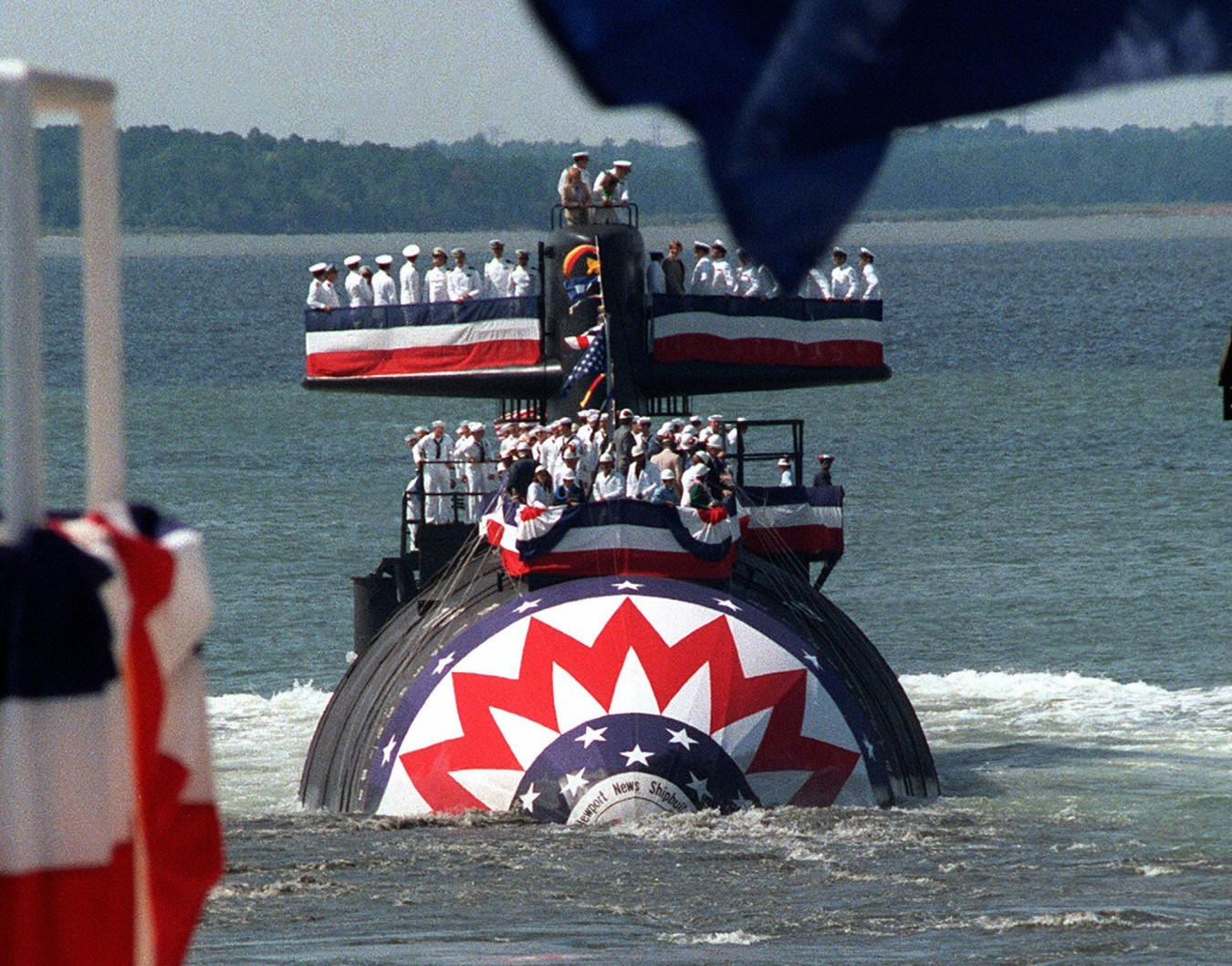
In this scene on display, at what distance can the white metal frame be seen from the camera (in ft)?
15.8

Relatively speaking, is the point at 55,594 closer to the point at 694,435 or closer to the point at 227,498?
the point at 694,435

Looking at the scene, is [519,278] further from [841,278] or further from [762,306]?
[841,278]

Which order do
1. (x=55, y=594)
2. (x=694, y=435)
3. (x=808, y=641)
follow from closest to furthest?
(x=55, y=594), (x=808, y=641), (x=694, y=435)

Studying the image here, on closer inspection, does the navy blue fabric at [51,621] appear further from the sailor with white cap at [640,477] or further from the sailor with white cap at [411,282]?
the sailor with white cap at [411,282]

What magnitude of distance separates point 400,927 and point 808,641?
8135mm

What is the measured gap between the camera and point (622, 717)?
2992cm

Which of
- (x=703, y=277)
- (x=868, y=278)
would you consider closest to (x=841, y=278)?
(x=868, y=278)

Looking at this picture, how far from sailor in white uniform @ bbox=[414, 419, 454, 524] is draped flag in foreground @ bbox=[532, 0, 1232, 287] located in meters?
34.6

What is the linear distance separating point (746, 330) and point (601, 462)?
15.9 ft

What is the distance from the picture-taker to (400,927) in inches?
1057

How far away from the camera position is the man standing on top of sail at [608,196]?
38969mm

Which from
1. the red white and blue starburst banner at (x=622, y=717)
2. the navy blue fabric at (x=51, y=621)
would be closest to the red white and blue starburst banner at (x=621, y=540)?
the red white and blue starburst banner at (x=622, y=717)

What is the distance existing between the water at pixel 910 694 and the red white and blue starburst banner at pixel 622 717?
0.50 metres

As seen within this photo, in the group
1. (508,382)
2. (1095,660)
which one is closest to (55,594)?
(508,382)
